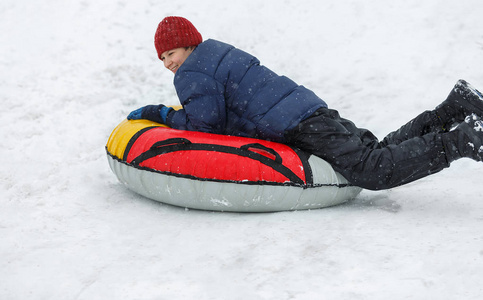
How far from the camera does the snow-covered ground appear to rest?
7.16 feet

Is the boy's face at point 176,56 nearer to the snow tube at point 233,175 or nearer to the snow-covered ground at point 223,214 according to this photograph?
the snow tube at point 233,175

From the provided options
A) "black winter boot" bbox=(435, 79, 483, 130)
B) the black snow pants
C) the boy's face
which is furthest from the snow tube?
"black winter boot" bbox=(435, 79, 483, 130)

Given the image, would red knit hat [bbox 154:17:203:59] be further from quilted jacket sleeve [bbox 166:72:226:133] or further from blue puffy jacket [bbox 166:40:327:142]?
quilted jacket sleeve [bbox 166:72:226:133]

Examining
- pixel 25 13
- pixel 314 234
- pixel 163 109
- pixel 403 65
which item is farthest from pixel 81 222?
pixel 25 13

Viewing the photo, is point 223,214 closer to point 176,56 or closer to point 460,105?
point 176,56

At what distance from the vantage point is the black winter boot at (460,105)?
3166 millimetres

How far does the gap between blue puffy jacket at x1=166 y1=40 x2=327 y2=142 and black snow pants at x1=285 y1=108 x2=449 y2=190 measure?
0.34 feet

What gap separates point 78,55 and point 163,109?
8.68ft

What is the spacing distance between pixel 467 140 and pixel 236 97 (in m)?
1.45

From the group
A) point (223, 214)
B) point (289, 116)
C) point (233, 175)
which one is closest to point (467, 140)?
point (289, 116)

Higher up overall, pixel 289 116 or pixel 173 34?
pixel 173 34

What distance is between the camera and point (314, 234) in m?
2.68

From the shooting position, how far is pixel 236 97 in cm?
342

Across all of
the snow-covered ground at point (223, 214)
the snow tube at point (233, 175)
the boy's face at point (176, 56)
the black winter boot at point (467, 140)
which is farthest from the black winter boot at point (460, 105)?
the boy's face at point (176, 56)
